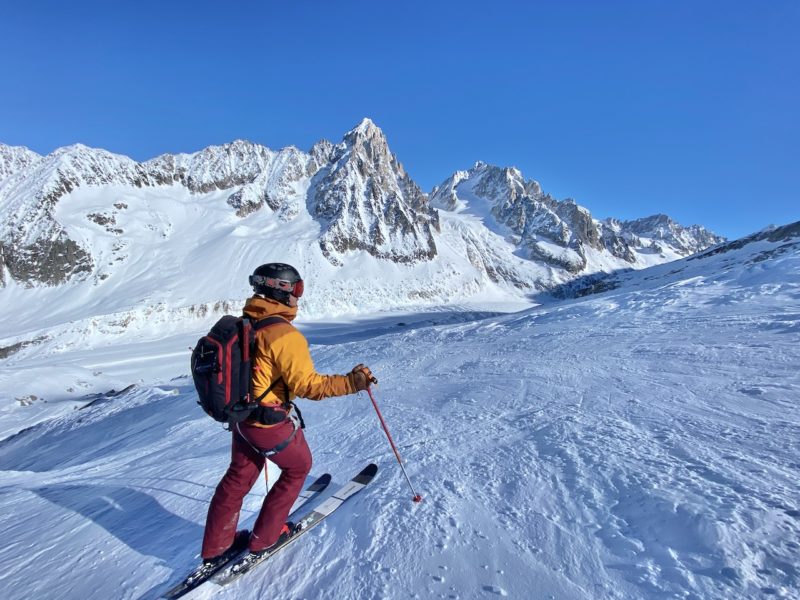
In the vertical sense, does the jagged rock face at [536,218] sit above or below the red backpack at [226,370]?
above

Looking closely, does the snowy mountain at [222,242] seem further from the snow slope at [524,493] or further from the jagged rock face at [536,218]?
the snow slope at [524,493]

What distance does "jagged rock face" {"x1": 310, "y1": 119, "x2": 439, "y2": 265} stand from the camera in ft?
303

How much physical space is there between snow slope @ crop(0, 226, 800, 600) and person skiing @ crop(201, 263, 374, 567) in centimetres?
40

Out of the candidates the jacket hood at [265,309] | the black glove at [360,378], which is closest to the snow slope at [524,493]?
the black glove at [360,378]

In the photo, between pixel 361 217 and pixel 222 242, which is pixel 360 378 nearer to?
pixel 222 242

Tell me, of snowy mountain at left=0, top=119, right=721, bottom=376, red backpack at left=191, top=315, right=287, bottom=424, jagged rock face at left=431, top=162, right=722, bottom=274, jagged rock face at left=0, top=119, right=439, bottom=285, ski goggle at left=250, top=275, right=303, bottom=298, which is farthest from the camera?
jagged rock face at left=431, top=162, right=722, bottom=274

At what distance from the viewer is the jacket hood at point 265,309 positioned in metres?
3.30

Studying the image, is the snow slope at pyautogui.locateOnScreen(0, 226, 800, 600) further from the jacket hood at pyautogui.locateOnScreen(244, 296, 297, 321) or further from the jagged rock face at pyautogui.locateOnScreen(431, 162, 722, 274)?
the jagged rock face at pyautogui.locateOnScreen(431, 162, 722, 274)

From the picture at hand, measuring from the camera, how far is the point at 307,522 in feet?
12.5

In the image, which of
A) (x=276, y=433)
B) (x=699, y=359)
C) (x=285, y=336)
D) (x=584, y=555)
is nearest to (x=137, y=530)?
(x=276, y=433)

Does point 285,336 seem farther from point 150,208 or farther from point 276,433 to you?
point 150,208

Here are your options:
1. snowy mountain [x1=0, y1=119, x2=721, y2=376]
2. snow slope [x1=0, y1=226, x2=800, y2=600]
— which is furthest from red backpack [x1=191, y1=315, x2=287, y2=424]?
snowy mountain [x1=0, y1=119, x2=721, y2=376]

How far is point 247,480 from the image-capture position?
3.40 m

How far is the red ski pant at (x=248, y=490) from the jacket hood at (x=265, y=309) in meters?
0.94
